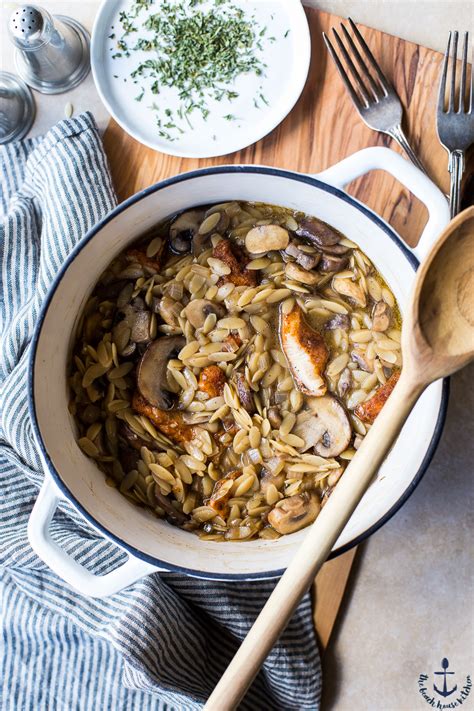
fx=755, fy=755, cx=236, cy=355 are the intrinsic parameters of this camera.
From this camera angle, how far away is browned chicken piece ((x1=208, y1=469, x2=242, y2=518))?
4.95 ft

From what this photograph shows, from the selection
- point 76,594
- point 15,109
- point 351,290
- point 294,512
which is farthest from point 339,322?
point 15,109

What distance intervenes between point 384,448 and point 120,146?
3.30 ft

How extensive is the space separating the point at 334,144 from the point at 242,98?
0.79ft

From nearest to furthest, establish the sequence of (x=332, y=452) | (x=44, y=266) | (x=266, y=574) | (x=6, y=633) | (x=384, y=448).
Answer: (x=384, y=448) < (x=266, y=574) < (x=332, y=452) < (x=44, y=266) < (x=6, y=633)

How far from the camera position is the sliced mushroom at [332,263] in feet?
4.92

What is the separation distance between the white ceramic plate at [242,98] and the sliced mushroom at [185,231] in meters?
0.19

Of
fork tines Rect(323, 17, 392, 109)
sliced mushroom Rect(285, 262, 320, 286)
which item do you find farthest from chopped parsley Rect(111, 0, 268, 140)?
sliced mushroom Rect(285, 262, 320, 286)

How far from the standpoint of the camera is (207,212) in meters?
1.53

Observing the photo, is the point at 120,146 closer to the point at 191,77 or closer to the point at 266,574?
the point at 191,77

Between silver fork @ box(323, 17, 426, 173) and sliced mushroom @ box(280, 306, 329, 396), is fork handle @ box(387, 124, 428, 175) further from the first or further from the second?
sliced mushroom @ box(280, 306, 329, 396)

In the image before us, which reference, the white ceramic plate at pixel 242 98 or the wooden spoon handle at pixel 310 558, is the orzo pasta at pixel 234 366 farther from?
the wooden spoon handle at pixel 310 558

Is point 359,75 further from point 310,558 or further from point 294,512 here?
point 310,558

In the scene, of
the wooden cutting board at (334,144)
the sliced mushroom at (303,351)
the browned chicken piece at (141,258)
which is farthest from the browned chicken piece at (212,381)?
the wooden cutting board at (334,144)

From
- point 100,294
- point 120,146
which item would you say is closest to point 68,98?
point 120,146
